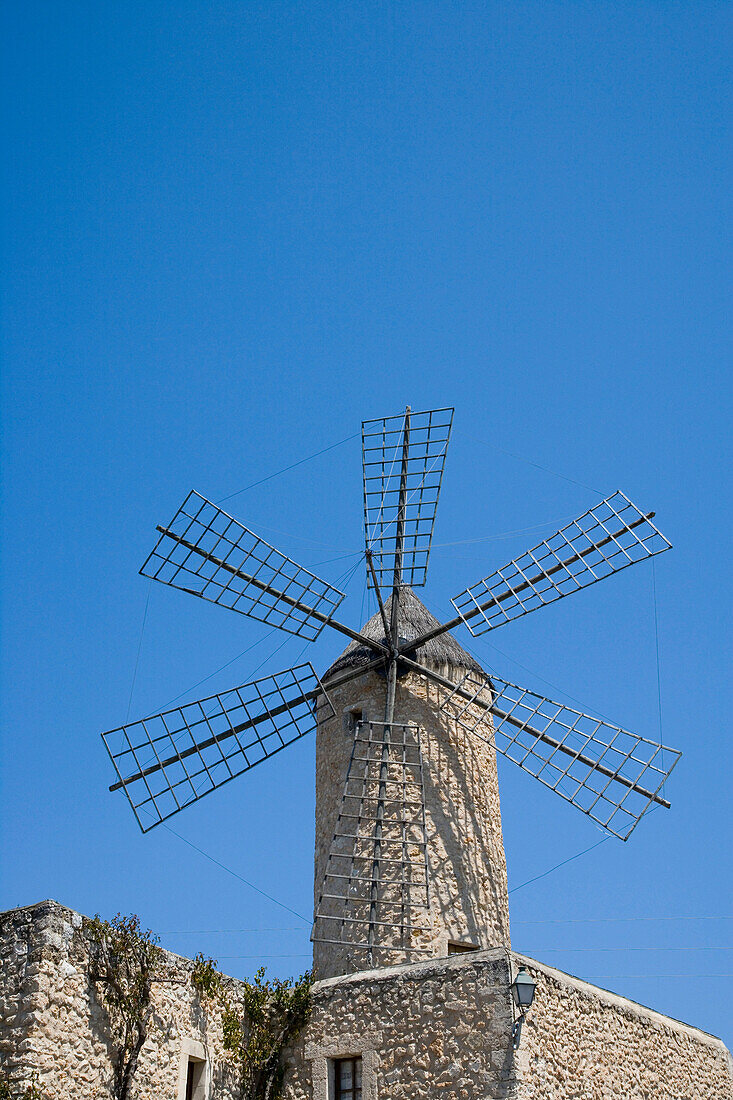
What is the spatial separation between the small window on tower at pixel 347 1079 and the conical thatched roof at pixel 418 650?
387 centimetres

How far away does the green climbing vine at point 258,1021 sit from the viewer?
8.78m

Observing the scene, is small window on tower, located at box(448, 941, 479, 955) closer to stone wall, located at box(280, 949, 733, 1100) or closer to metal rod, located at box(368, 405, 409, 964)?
metal rod, located at box(368, 405, 409, 964)

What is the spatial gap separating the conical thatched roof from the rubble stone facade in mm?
3389

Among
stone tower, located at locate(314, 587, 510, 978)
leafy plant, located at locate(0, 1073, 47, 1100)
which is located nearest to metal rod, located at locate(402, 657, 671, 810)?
stone tower, located at locate(314, 587, 510, 978)

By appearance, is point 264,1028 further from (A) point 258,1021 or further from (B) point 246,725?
(B) point 246,725

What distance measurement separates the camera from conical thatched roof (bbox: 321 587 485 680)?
11.6 metres

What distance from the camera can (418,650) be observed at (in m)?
11.5

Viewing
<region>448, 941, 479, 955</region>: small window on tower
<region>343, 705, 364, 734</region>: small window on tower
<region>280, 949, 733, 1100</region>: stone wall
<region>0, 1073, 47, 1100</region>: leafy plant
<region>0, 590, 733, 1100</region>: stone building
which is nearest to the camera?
<region>0, 1073, 47, 1100</region>: leafy plant

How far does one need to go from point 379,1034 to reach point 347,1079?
47cm

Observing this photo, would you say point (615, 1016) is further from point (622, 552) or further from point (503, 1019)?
point (622, 552)

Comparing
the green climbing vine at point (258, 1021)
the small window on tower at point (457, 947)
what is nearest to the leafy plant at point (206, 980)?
the green climbing vine at point (258, 1021)

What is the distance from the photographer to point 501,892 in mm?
10766

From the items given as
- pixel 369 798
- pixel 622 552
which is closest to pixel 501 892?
pixel 369 798

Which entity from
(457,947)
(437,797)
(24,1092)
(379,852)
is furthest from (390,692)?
(24,1092)
